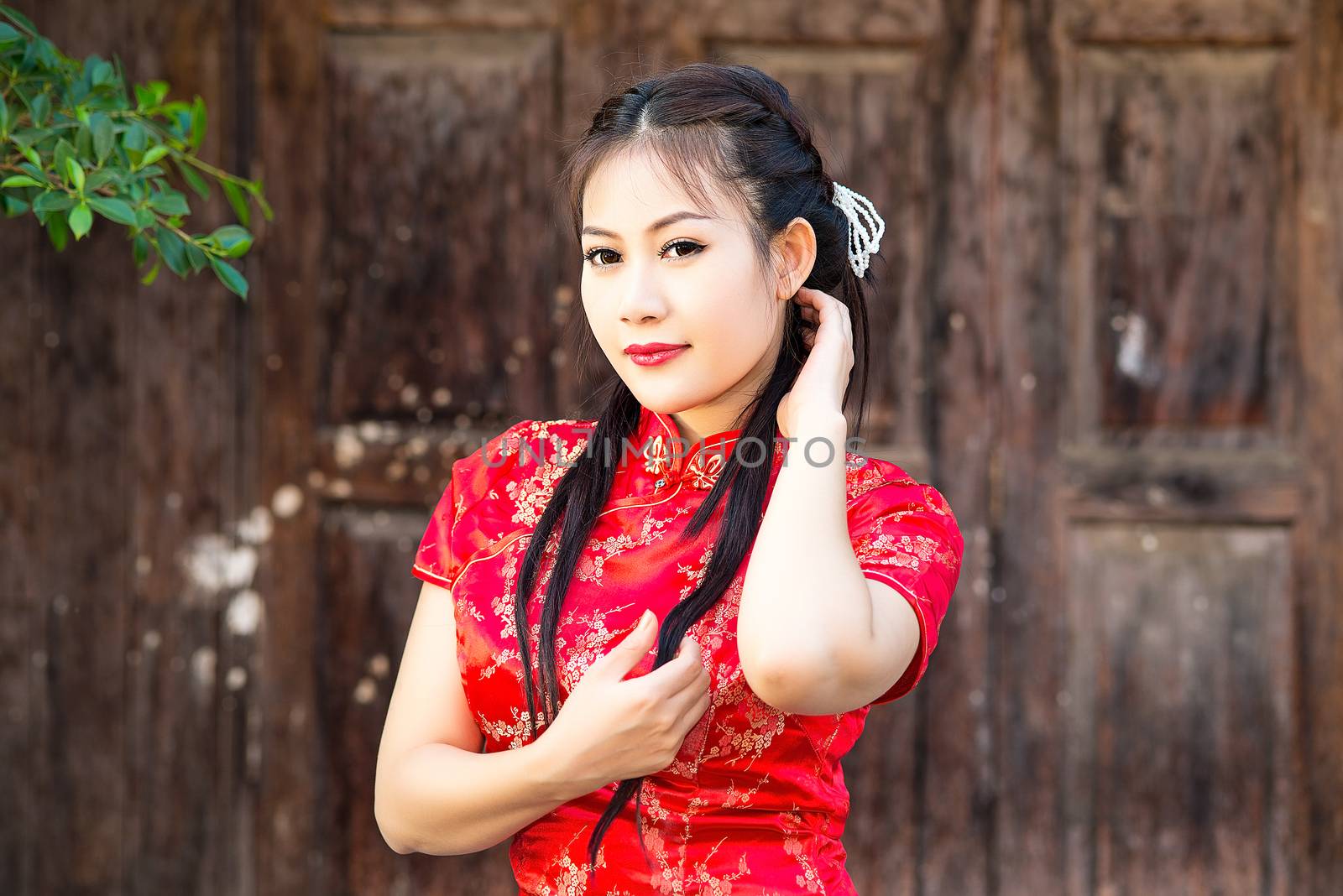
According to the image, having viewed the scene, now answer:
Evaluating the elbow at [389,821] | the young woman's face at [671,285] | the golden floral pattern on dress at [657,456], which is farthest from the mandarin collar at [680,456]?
the elbow at [389,821]

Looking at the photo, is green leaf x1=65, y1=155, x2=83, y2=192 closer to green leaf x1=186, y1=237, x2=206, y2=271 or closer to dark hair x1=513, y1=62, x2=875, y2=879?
green leaf x1=186, y1=237, x2=206, y2=271

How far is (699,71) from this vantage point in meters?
1.41

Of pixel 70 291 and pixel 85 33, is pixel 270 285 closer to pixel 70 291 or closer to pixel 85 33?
pixel 70 291

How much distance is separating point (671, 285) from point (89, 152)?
2.65ft

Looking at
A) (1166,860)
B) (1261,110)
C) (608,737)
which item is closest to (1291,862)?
(1166,860)

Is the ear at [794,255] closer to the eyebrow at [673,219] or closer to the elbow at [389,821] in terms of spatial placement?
the eyebrow at [673,219]

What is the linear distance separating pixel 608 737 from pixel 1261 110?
2170 millimetres

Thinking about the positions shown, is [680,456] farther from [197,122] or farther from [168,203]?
[197,122]

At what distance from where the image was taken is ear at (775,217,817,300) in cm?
142

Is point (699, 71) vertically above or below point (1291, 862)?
above

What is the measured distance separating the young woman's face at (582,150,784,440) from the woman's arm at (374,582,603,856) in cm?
40

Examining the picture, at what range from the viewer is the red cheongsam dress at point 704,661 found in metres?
1.33

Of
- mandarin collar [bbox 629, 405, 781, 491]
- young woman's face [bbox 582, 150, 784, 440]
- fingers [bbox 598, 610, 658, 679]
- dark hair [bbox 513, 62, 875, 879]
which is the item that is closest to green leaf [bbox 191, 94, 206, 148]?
dark hair [bbox 513, 62, 875, 879]

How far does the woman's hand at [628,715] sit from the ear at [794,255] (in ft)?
1.41
